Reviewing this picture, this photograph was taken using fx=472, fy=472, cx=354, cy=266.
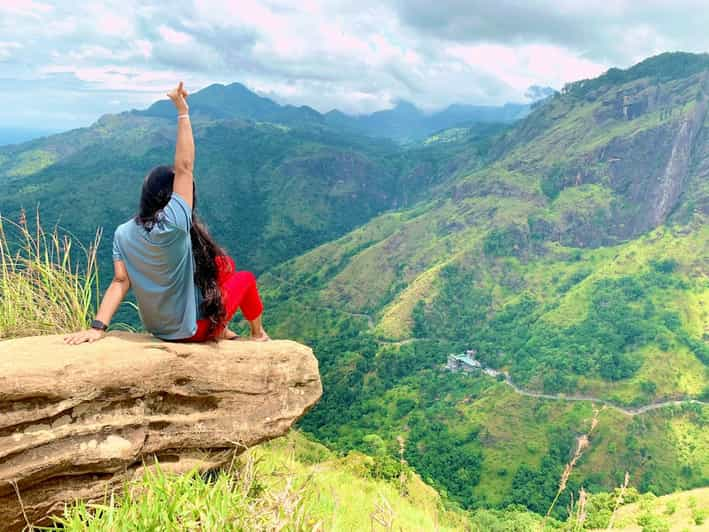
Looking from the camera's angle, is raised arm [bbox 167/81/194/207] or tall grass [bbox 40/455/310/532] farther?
raised arm [bbox 167/81/194/207]

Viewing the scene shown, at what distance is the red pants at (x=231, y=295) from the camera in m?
4.65

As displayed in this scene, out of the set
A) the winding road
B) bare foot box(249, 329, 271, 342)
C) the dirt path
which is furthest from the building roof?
bare foot box(249, 329, 271, 342)

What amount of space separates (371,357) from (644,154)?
9785cm

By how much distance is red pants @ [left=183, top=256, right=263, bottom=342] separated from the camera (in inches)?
183

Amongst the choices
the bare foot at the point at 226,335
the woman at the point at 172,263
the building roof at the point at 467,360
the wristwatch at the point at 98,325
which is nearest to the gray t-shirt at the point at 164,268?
the woman at the point at 172,263

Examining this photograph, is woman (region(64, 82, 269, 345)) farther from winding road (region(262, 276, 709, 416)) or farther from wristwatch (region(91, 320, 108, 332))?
winding road (region(262, 276, 709, 416))

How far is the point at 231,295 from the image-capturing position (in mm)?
4867

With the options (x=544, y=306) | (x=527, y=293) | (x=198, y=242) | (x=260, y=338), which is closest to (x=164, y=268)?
(x=198, y=242)

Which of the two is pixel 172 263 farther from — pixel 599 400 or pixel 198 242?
pixel 599 400

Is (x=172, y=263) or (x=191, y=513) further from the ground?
(x=172, y=263)

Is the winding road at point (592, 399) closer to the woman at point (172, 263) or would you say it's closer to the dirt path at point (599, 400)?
the dirt path at point (599, 400)

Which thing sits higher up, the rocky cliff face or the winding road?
the rocky cliff face

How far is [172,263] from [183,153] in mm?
958

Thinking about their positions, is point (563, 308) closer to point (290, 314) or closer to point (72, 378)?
point (290, 314)
